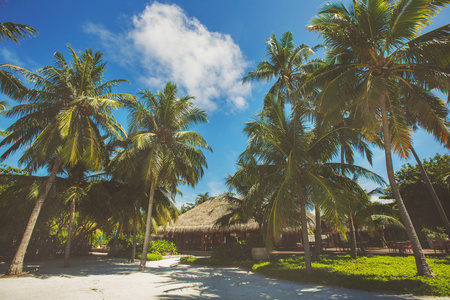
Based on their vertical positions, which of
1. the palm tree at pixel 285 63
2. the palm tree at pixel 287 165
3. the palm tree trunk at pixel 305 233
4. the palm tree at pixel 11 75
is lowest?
the palm tree trunk at pixel 305 233

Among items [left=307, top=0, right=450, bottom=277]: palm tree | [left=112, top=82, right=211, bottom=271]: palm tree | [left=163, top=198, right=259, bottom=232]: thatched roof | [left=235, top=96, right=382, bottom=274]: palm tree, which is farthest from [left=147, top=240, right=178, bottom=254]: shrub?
[left=307, top=0, right=450, bottom=277]: palm tree

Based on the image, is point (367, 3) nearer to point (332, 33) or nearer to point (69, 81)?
point (332, 33)

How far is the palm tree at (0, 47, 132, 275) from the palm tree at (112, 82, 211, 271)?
1.03 m

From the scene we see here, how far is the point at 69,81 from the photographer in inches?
380

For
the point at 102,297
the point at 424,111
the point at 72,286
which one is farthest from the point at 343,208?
the point at 72,286

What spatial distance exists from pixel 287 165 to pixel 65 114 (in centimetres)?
852

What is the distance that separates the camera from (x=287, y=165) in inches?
279

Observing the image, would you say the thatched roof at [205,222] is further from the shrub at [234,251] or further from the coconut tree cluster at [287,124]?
the coconut tree cluster at [287,124]

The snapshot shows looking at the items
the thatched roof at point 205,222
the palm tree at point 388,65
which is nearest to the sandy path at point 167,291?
the palm tree at point 388,65

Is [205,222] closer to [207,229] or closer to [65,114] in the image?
[207,229]

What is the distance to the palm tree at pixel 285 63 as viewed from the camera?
12.5 metres

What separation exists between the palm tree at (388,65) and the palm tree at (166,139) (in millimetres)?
6293

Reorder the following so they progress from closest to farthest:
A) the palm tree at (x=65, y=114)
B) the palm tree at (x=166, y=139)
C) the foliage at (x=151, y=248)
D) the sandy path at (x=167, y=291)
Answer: the sandy path at (x=167, y=291)
the palm tree at (x=65, y=114)
the palm tree at (x=166, y=139)
the foliage at (x=151, y=248)

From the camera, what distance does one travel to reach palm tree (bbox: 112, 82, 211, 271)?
997cm
